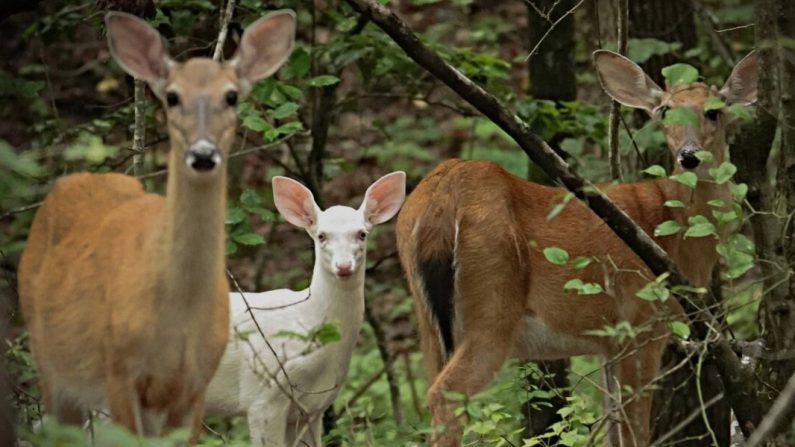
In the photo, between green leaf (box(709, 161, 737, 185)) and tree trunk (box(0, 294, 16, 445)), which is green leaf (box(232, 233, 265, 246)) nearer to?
green leaf (box(709, 161, 737, 185))

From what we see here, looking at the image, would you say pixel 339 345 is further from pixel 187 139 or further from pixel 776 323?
pixel 187 139

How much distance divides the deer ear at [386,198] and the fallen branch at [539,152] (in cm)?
184

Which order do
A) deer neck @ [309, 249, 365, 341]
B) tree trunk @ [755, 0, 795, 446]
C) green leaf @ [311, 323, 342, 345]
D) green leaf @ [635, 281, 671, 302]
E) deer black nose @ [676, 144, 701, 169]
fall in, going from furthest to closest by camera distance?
deer neck @ [309, 249, 365, 341] → deer black nose @ [676, 144, 701, 169] → tree trunk @ [755, 0, 795, 446] → green leaf @ [635, 281, 671, 302] → green leaf @ [311, 323, 342, 345]

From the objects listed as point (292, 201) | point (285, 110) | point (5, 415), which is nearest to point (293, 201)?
point (292, 201)

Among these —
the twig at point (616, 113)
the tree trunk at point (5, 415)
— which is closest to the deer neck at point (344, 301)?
the twig at point (616, 113)

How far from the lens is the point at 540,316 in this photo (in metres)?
8.05

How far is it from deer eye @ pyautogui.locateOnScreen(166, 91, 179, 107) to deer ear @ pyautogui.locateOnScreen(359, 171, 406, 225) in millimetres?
2756

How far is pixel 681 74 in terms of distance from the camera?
19.7 feet

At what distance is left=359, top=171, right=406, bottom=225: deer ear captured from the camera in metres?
7.97

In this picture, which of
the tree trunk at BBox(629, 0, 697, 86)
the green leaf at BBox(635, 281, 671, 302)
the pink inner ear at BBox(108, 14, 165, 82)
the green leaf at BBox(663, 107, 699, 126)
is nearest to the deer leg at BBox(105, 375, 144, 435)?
the pink inner ear at BBox(108, 14, 165, 82)

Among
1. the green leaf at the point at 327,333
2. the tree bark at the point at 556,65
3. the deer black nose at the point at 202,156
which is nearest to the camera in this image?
the deer black nose at the point at 202,156

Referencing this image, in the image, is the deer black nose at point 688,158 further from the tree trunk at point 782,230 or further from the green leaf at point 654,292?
the green leaf at point 654,292

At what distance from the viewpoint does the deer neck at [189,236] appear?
527cm

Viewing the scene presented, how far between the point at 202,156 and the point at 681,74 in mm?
2100
